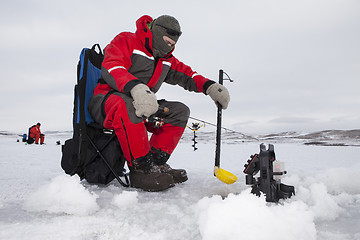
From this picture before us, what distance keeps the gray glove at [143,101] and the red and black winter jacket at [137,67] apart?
0.26 feet

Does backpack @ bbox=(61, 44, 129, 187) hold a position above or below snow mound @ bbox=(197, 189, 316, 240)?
above

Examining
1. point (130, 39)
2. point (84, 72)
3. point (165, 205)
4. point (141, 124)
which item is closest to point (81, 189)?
point (165, 205)

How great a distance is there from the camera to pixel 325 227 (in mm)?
1103

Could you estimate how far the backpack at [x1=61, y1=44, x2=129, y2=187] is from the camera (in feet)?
6.46

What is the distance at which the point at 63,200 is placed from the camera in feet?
4.53

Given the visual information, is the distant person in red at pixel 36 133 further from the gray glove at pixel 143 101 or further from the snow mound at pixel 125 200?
the snow mound at pixel 125 200

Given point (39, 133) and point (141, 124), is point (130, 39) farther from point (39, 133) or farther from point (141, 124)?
point (39, 133)

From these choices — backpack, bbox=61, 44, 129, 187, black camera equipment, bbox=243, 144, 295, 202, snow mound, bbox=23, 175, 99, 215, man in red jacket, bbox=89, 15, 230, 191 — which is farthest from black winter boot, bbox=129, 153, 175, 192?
black camera equipment, bbox=243, 144, 295, 202

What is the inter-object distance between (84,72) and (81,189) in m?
0.97

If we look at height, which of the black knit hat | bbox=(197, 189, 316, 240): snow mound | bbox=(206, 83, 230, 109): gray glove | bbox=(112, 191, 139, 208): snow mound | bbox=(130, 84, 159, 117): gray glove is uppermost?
the black knit hat

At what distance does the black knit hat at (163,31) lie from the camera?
2.16 m

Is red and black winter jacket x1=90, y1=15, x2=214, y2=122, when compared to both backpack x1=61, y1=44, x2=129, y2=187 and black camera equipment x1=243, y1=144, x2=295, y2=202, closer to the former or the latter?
backpack x1=61, y1=44, x2=129, y2=187

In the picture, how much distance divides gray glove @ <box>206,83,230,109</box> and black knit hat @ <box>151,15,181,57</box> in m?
0.59

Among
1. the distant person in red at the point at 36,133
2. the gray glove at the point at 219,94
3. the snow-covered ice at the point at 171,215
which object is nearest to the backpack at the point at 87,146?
the snow-covered ice at the point at 171,215
